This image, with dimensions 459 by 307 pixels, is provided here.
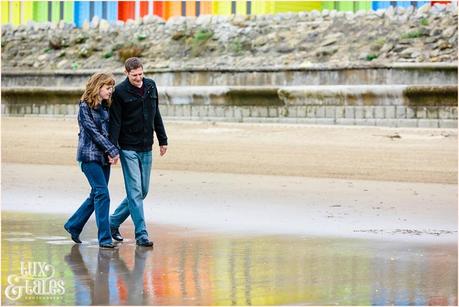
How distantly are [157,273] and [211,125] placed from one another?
13.2 m

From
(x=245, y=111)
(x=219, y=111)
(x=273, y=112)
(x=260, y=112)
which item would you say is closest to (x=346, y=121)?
(x=273, y=112)

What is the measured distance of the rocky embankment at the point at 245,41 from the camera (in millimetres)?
24469

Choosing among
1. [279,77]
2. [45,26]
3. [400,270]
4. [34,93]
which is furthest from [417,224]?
[45,26]

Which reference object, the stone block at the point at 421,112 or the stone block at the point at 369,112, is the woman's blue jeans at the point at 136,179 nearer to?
the stone block at the point at 421,112

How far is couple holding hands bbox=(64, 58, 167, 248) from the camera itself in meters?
7.81

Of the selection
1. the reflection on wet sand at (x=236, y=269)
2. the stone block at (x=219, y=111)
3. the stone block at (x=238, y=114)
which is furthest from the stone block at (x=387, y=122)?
the reflection on wet sand at (x=236, y=269)

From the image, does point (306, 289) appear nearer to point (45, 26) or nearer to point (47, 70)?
point (47, 70)

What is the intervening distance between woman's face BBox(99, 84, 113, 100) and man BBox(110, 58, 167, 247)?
5 centimetres

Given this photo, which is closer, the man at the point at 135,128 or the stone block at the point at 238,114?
the man at the point at 135,128

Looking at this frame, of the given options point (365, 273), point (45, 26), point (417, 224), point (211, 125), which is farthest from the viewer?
point (45, 26)

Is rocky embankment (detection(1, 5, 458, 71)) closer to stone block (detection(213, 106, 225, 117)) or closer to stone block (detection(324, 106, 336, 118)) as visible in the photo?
stone block (detection(324, 106, 336, 118))

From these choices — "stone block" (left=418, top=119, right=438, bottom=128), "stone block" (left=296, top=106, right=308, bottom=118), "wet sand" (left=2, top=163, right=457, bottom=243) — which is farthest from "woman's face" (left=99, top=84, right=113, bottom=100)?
"stone block" (left=296, top=106, right=308, bottom=118)

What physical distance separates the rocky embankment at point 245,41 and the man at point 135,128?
1434 cm

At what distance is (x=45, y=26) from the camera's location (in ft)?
103
